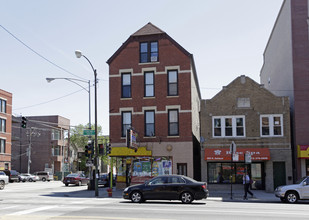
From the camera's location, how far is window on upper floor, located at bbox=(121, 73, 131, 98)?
31453 mm

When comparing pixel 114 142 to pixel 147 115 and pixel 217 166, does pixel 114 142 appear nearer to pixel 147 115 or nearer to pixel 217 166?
pixel 147 115

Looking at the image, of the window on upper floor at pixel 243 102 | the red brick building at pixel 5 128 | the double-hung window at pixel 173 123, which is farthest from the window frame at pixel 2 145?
the window on upper floor at pixel 243 102

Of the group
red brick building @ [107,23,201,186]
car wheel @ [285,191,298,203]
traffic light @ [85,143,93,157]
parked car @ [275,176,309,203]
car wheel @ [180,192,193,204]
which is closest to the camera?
car wheel @ [180,192,193,204]

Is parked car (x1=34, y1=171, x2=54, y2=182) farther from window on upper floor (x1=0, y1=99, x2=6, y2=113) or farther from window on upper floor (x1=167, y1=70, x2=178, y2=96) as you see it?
window on upper floor (x1=167, y1=70, x2=178, y2=96)

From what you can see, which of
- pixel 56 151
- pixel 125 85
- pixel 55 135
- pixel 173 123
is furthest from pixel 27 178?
pixel 173 123

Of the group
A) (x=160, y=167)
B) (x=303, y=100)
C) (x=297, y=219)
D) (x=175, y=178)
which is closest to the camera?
(x=297, y=219)

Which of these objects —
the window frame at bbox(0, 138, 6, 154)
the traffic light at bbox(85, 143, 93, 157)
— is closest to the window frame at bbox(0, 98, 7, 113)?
the window frame at bbox(0, 138, 6, 154)

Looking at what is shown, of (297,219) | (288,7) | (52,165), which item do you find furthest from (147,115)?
(52,165)

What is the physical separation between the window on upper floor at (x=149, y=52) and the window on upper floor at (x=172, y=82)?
6.17 ft

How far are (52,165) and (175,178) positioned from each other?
56426 mm

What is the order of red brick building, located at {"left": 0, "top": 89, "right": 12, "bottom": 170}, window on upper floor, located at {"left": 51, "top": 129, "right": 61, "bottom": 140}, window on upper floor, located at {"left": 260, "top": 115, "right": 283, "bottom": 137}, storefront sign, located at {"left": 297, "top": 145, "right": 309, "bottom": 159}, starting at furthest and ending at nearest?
window on upper floor, located at {"left": 51, "top": 129, "right": 61, "bottom": 140} → red brick building, located at {"left": 0, "top": 89, "right": 12, "bottom": 170} → window on upper floor, located at {"left": 260, "top": 115, "right": 283, "bottom": 137} → storefront sign, located at {"left": 297, "top": 145, "right": 309, "bottom": 159}

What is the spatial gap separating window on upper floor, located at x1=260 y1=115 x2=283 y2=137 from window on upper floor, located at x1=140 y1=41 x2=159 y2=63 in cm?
981

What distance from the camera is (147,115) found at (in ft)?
102

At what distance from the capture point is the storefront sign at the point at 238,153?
27891mm
